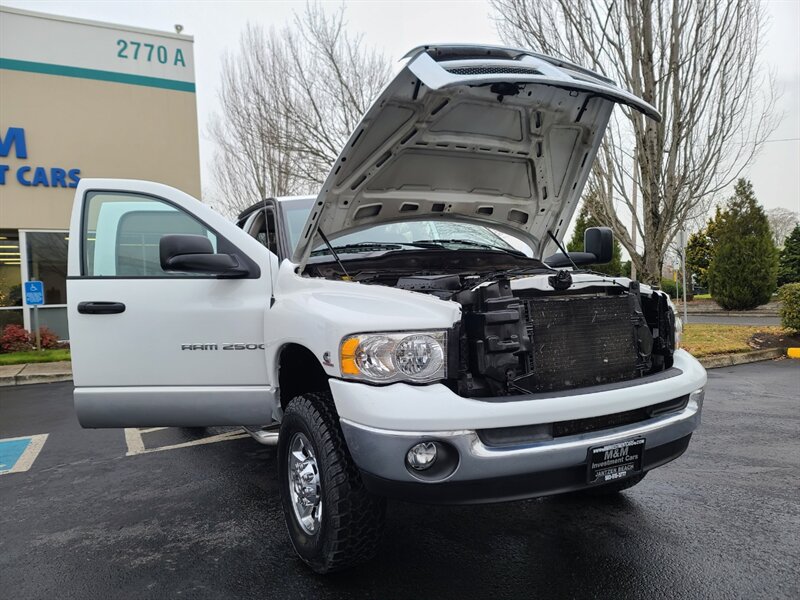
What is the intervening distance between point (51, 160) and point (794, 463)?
14.0 m

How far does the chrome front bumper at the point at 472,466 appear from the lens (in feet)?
7.06

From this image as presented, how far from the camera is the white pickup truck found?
7.41 feet

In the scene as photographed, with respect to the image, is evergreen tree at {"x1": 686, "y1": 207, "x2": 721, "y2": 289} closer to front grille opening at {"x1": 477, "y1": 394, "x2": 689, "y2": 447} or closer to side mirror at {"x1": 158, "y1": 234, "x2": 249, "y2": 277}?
front grille opening at {"x1": 477, "y1": 394, "x2": 689, "y2": 447}

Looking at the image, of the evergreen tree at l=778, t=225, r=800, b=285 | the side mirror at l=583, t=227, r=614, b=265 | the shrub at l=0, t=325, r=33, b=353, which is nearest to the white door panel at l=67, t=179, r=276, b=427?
the side mirror at l=583, t=227, r=614, b=265

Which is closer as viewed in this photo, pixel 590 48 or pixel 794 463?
pixel 794 463

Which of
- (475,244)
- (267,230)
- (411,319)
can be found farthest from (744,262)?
(411,319)

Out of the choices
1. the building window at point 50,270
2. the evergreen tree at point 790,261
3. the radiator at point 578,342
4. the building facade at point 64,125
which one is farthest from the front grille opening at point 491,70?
the evergreen tree at point 790,261

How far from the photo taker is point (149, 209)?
12.3ft

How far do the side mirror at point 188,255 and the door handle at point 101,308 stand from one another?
536mm

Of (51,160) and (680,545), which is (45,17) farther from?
(680,545)

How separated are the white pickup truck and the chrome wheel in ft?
0.03

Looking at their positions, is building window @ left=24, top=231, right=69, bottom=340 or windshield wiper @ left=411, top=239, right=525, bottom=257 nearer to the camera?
windshield wiper @ left=411, top=239, right=525, bottom=257

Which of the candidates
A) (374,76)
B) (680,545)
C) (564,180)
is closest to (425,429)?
(680,545)

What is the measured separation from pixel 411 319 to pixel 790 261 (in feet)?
129
